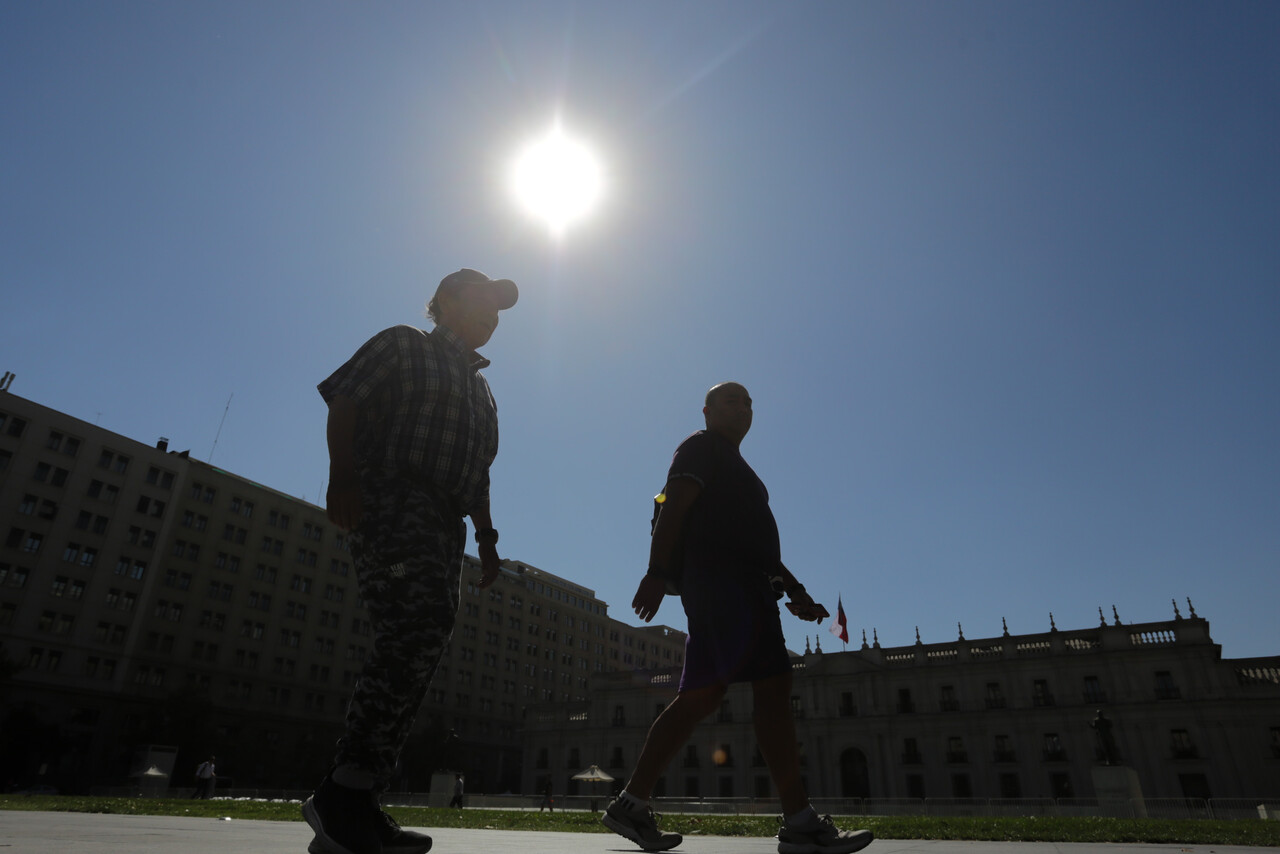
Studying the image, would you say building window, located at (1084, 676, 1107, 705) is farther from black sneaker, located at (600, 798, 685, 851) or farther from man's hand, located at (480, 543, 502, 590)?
man's hand, located at (480, 543, 502, 590)

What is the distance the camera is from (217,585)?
175 ft

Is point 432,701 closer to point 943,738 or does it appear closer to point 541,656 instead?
point 541,656

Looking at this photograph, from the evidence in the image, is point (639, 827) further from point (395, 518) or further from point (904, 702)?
point (904, 702)

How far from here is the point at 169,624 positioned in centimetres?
5012

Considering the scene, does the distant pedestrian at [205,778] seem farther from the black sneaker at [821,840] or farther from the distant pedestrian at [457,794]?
the black sneaker at [821,840]

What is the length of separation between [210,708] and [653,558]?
53272 mm

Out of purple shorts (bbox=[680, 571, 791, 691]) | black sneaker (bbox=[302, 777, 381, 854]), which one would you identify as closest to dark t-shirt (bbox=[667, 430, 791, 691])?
purple shorts (bbox=[680, 571, 791, 691])

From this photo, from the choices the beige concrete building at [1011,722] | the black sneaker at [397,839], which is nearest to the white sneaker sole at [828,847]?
the black sneaker at [397,839]

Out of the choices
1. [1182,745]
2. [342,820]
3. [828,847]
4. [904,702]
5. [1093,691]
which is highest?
[1093,691]

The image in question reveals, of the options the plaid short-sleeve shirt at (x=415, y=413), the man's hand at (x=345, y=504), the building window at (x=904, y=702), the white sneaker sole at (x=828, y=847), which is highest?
the building window at (x=904, y=702)

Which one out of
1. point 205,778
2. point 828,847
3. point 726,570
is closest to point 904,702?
point 205,778

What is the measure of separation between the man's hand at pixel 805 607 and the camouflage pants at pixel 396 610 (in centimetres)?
184

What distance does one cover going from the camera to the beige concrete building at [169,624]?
43.1 m

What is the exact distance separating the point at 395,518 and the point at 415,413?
1.50ft
